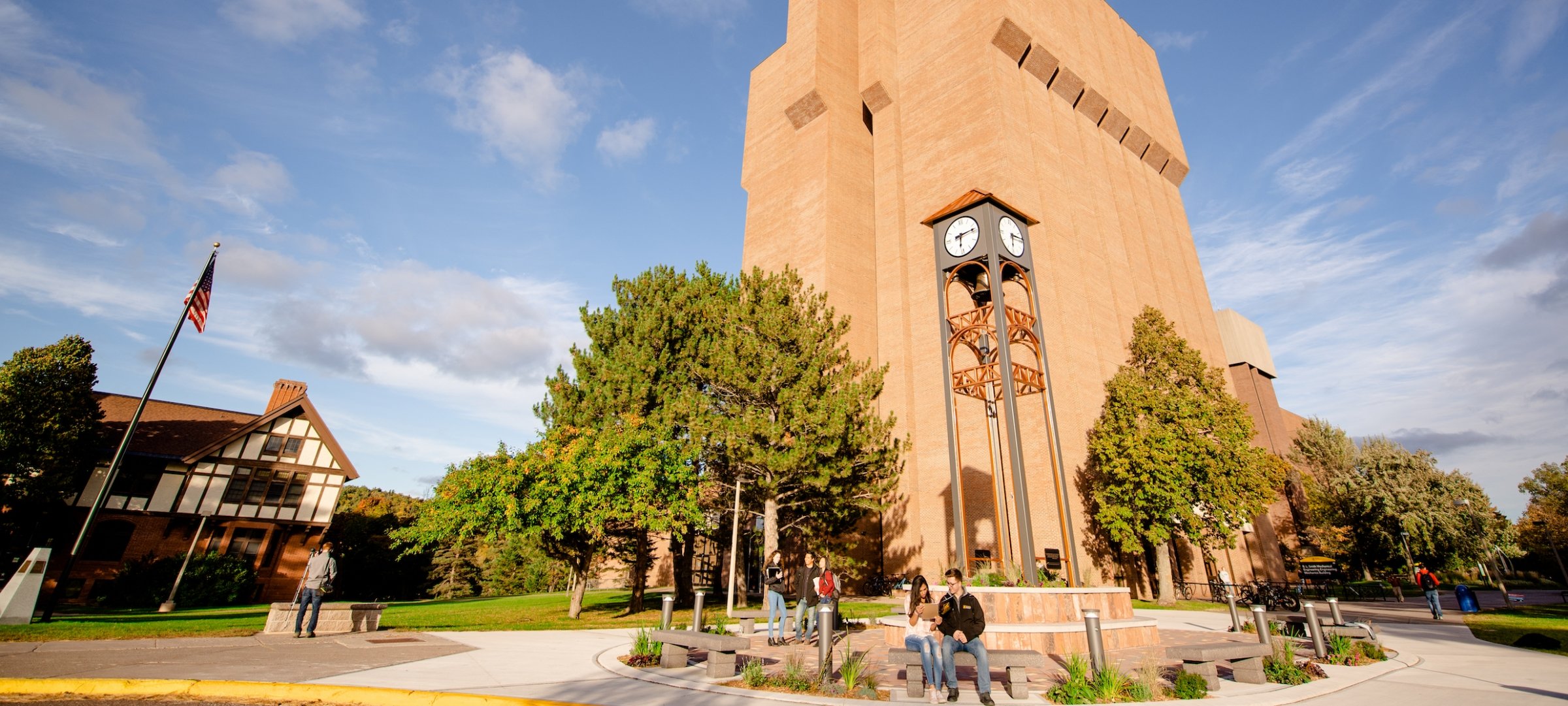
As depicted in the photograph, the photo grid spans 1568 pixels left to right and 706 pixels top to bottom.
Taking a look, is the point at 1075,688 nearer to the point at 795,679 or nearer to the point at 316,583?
the point at 795,679

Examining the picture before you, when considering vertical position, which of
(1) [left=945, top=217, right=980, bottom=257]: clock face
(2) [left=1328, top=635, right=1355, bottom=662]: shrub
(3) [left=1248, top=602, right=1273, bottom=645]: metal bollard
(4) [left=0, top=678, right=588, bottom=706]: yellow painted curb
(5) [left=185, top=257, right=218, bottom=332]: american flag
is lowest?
(4) [left=0, top=678, right=588, bottom=706]: yellow painted curb

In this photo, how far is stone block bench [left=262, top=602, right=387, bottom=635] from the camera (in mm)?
12750

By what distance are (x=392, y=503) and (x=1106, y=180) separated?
5664 centimetres

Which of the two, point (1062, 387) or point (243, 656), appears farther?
point (1062, 387)

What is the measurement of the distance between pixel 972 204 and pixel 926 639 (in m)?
15.4

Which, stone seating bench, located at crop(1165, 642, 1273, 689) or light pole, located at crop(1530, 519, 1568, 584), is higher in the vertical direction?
light pole, located at crop(1530, 519, 1568, 584)

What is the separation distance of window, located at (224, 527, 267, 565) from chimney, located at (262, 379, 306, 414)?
7.27 meters

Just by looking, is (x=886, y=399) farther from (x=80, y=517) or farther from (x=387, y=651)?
(x=80, y=517)

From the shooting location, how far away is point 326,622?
12992 mm

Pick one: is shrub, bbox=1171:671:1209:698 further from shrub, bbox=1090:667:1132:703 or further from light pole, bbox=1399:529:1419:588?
light pole, bbox=1399:529:1419:588

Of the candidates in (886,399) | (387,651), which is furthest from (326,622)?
(886,399)

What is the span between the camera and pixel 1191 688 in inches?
309

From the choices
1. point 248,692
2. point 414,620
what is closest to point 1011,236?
point 248,692

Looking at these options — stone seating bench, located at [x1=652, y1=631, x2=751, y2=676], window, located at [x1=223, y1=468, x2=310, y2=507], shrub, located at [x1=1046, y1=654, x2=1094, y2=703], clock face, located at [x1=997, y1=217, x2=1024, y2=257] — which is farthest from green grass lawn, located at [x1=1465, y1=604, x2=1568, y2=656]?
window, located at [x1=223, y1=468, x2=310, y2=507]
